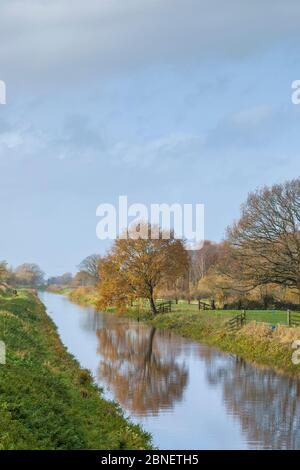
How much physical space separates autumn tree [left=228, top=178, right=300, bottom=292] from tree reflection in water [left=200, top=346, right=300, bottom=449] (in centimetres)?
965

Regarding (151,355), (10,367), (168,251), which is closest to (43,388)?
(10,367)

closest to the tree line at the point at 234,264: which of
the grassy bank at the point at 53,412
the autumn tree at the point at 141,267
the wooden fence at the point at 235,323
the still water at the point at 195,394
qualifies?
the autumn tree at the point at 141,267

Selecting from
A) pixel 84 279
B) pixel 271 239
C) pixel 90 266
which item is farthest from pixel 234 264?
pixel 84 279

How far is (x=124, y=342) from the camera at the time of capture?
37219 mm

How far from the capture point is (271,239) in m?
37.8

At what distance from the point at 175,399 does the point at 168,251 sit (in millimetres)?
35345

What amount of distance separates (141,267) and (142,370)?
28.7 meters

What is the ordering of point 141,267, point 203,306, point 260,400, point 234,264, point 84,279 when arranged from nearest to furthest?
point 260,400 < point 234,264 < point 141,267 < point 203,306 < point 84,279

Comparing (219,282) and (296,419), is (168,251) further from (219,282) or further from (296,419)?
(296,419)

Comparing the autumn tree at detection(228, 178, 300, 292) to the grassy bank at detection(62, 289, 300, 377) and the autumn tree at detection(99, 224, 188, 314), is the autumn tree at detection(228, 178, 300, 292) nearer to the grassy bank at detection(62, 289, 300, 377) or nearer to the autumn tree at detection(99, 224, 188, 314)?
the grassy bank at detection(62, 289, 300, 377)

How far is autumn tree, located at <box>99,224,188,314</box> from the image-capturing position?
181 ft

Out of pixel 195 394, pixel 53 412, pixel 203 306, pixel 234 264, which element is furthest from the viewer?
pixel 203 306

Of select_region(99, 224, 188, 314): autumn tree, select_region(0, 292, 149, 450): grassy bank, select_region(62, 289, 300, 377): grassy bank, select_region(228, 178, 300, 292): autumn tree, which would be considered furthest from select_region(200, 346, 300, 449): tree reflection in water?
select_region(99, 224, 188, 314): autumn tree

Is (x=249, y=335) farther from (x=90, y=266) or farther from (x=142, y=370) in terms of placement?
(x=90, y=266)
